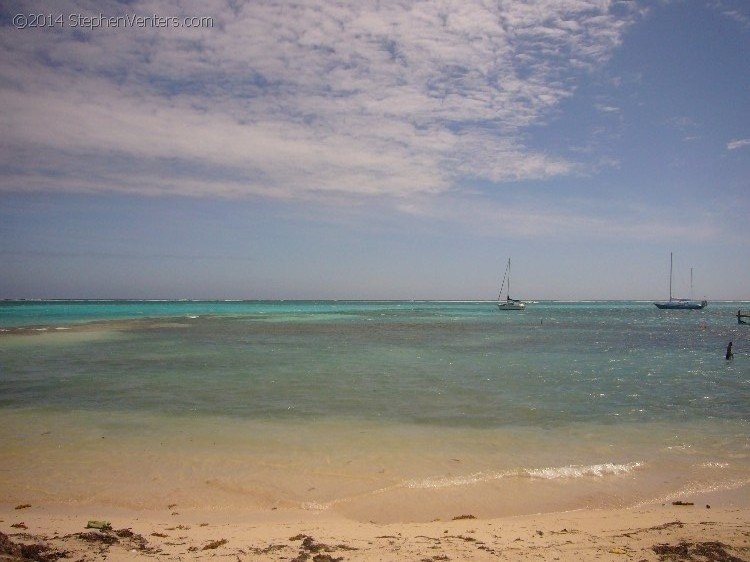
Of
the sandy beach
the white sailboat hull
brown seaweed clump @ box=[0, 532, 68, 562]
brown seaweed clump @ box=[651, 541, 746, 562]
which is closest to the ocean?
the sandy beach

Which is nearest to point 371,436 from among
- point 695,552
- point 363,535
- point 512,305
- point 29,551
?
point 363,535

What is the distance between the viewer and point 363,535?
20.1 ft

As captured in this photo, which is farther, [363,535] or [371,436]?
[371,436]

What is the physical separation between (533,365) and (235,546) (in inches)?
799

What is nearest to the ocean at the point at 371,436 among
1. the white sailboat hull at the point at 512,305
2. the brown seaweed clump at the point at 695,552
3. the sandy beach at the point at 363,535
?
the sandy beach at the point at 363,535

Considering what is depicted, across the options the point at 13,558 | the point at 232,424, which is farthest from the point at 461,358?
the point at 13,558

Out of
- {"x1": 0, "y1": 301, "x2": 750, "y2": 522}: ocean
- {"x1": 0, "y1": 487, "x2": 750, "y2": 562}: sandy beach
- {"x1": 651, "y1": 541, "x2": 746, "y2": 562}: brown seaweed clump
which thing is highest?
{"x1": 651, "y1": 541, "x2": 746, "y2": 562}: brown seaweed clump

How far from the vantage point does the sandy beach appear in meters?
5.29

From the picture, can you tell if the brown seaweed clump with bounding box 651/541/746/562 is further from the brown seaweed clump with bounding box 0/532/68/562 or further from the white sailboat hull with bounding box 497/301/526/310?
the white sailboat hull with bounding box 497/301/526/310

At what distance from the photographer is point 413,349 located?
31.3 m

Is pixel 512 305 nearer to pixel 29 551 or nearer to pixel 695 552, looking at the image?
pixel 695 552

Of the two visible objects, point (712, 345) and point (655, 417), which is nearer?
point (655, 417)

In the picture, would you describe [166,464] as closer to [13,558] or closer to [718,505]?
[13,558]

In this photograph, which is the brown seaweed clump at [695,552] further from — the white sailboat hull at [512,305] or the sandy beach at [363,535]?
the white sailboat hull at [512,305]
